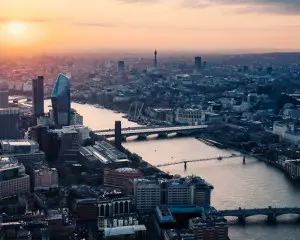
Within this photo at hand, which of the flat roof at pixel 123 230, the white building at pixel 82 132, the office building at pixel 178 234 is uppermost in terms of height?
the white building at pixel 82 132

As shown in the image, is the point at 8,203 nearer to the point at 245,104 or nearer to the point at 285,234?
the point at 285,234

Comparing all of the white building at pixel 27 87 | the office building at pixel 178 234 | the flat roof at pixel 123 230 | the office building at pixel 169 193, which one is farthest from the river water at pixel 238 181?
the white building at pixel 27 87

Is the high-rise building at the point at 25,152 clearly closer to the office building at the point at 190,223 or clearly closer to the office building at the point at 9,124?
the office building at the point at 9,124

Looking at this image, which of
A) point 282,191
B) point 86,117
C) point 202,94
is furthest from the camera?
point 202,94

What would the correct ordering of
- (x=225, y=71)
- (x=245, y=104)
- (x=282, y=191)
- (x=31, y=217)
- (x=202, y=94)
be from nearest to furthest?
(x=31, y=217) → (x=282, y=191) → (x=245, y=104) → (x=202, y=94) → (x=225, y=71)

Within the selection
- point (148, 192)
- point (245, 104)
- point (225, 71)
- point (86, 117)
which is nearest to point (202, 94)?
point (245, 104)

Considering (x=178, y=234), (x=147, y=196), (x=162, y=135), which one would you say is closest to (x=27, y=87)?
(x=162, y=135)
